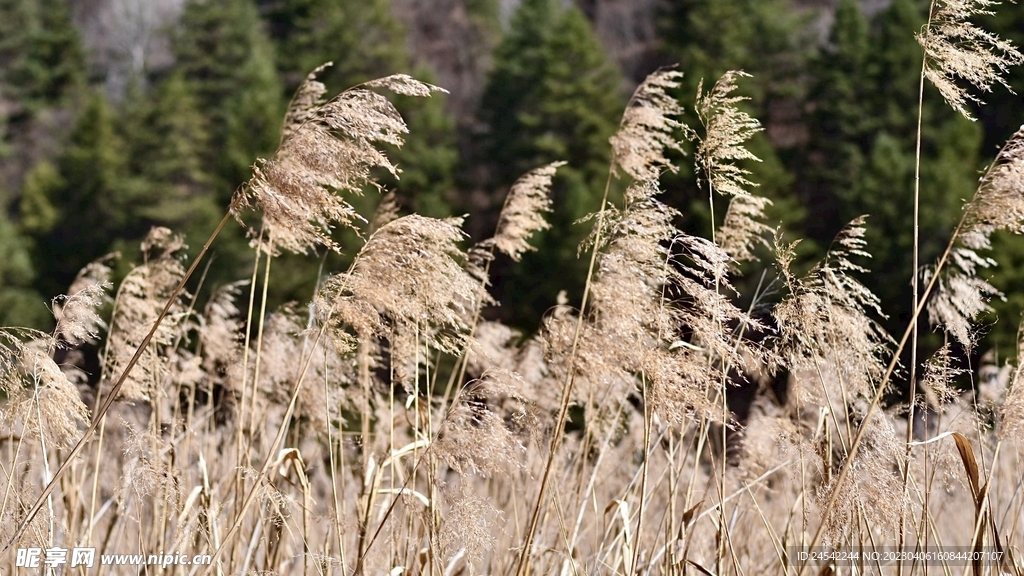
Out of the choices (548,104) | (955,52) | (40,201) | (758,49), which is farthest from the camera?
(40,201)

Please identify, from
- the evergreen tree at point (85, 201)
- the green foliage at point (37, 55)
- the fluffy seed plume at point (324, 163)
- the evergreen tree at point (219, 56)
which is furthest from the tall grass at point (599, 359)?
the green foliage at point (37, 55)

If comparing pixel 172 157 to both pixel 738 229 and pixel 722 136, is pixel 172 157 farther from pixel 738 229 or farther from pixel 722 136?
pixel 722 136

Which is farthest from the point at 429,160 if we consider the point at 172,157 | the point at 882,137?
the point at 882,137

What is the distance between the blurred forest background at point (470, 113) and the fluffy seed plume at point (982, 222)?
15.3m

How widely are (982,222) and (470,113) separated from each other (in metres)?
32.1

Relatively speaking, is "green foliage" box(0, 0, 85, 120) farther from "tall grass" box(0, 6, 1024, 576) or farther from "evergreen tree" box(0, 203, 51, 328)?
"tall grass" box(0, 6, 1024, 576)

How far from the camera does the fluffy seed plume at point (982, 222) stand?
153cm

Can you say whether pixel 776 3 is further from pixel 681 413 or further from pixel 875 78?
pixel 681 413

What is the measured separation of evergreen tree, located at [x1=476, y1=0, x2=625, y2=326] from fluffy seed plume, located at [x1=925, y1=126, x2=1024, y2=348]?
2214 cm

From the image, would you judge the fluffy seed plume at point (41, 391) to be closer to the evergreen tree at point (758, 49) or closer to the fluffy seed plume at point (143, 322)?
the fluffy seed plume at point (143, 322)

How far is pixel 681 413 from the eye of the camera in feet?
5.32

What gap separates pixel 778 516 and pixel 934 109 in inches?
944

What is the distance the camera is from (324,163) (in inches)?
61.5

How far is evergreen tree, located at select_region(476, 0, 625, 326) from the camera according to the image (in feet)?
88.4
